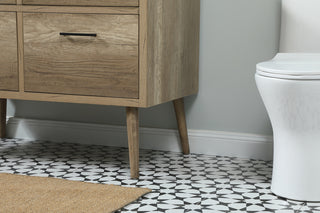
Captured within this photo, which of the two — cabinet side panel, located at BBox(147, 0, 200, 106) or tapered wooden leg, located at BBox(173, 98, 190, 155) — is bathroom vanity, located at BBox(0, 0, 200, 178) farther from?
tapered wooden leg, located at BBox(173, 98, 190, 155)

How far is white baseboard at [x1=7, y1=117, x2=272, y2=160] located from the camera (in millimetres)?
2332

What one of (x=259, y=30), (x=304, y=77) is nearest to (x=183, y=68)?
(x=259, y=30)

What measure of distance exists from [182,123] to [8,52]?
2.50 ft

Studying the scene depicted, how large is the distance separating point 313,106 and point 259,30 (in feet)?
2.14

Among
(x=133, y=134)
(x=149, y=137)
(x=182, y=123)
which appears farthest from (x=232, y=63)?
(x=133, y=134)

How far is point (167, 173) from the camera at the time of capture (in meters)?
2.09

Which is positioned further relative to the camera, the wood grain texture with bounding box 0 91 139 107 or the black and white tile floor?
the wood grain texture with bounding box 0 91 139 107

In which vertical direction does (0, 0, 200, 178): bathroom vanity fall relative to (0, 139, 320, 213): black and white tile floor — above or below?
above

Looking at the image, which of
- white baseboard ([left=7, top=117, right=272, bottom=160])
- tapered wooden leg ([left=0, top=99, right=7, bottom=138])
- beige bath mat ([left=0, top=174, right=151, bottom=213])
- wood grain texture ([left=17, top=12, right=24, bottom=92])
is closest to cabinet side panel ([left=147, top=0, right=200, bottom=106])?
white baseboard ([left=7, top=117, right=272, bottom=160])

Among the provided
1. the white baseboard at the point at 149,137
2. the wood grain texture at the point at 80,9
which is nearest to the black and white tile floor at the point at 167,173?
the white baseboard at the point at 149,137

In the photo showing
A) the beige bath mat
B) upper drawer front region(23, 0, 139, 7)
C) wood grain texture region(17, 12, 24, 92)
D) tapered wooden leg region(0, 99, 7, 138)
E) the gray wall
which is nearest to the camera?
the beige bath mat

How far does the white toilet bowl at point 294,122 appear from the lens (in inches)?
65.6

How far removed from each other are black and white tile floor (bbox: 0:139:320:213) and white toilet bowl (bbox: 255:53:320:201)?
2.5 inches

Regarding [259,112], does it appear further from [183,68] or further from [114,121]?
[114,121]
